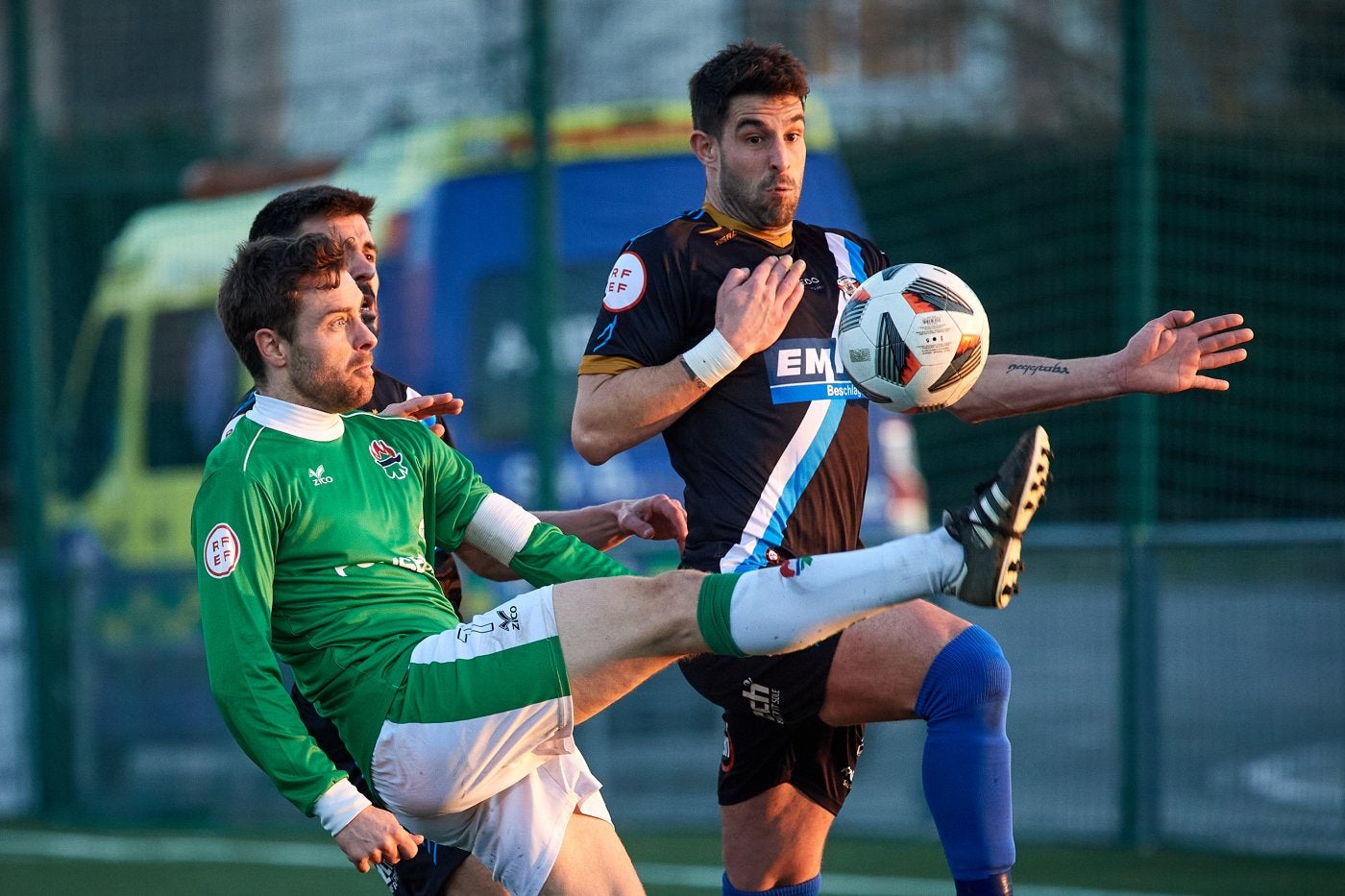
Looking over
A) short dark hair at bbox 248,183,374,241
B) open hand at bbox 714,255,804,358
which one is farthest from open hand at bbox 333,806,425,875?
short dark hair at bbox 248,183,374,241

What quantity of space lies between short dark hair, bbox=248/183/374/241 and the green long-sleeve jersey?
2.09ft

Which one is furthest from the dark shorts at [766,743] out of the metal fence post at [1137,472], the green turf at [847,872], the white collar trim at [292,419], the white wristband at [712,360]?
the metal fence post at [1137,472]

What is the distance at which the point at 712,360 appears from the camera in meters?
4.18

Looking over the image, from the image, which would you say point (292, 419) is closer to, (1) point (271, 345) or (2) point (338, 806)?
(1) point (271, 345)

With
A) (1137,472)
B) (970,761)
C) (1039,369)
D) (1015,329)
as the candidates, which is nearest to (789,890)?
(970,761)

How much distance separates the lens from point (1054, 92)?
30.4 feet

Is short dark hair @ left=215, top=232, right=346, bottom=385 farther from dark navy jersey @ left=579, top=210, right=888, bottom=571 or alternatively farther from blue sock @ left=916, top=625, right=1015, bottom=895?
blue sock @ left=916, top=625, right=1015, bottom=895

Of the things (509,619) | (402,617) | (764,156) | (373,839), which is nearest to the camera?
(373,839)

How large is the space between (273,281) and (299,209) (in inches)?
25.2

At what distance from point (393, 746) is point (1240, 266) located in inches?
264

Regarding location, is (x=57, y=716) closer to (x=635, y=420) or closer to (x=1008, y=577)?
(x=635, y=420)

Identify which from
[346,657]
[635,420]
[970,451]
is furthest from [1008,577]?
[970,451]

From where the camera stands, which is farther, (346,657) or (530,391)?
(530,391)

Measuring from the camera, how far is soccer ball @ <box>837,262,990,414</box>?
4.08m
